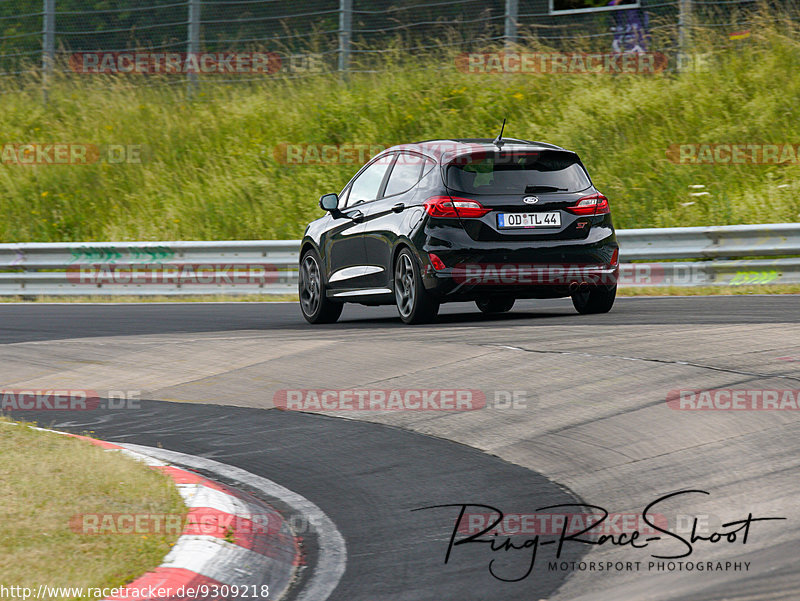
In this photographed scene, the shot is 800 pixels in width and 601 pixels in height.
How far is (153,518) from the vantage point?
502cm

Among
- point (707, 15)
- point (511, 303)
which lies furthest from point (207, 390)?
point (707, 15)

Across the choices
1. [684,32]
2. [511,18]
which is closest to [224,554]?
[511,18]

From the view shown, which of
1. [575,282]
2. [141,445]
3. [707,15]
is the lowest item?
[141,445]

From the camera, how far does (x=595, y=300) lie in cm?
1144

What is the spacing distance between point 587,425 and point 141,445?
8.43 feet

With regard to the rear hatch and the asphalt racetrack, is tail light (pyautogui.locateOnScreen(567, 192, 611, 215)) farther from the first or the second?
the asphalt racetrack

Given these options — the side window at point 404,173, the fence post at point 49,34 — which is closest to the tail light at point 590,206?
the side window at point 404,173

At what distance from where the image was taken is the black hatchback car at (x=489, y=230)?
34.2 feet

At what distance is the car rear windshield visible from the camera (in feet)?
34.8

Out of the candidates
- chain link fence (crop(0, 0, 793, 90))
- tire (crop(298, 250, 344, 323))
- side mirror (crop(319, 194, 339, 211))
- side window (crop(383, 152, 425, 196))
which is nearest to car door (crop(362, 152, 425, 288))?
side window (crop(383, 152, 425, 196))

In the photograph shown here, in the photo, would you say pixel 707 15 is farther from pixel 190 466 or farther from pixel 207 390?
pixel 190 466

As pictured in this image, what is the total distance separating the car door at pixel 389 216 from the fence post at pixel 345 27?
11.2 metres

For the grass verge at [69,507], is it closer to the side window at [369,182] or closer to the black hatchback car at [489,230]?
the black hatchback car at [489,230]

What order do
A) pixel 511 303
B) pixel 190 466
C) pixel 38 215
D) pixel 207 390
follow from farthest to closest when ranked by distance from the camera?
pixel 38 215
pixel 511 303
pixel 207 390
pixel 190 466
